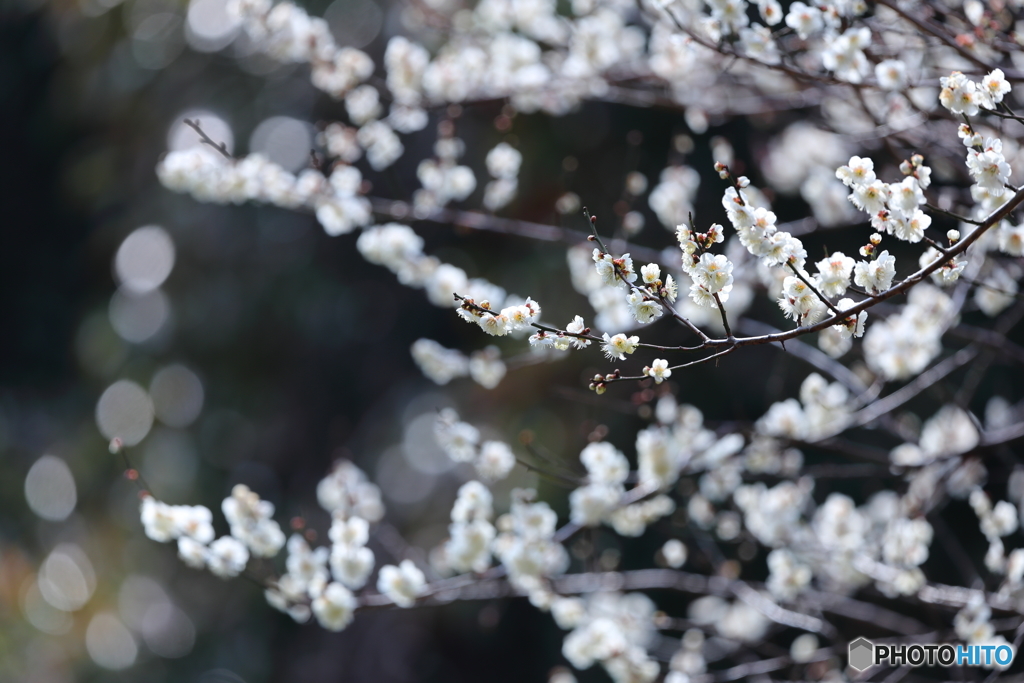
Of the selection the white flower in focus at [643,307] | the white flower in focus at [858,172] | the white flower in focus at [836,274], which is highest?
the white flower in focus at [858,172]

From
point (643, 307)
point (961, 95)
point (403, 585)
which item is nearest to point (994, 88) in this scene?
point (961, 95)

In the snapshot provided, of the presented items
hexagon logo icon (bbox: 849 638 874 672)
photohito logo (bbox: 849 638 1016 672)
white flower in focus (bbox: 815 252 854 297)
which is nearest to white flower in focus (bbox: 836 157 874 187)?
white flower in focus (bbox: 815 252 854 297)

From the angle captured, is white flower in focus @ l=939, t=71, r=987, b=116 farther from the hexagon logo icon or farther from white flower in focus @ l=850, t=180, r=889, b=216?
the hexagon logo icon

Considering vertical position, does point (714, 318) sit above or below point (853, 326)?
below

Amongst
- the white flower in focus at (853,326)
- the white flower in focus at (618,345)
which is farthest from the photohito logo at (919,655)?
the white flower in focus at (618,345)

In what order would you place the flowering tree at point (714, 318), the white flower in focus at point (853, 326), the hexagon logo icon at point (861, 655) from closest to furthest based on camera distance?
the white flower in focus at point (853, 326) < the flowering tree at point (714, 318) < the hexagon logo icon at point (861, 655)

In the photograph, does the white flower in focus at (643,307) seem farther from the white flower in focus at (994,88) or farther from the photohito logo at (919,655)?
the photohito logo at (919,655)

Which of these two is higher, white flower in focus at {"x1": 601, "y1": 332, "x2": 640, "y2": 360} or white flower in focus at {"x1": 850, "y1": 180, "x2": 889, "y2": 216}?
white flower in focus at {"x1": 850, "y1": 180, "x2": 889, "y2": 216}

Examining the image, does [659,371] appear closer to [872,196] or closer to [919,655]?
[872,196]

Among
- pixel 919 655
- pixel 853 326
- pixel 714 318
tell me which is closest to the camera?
pixel 853 326
